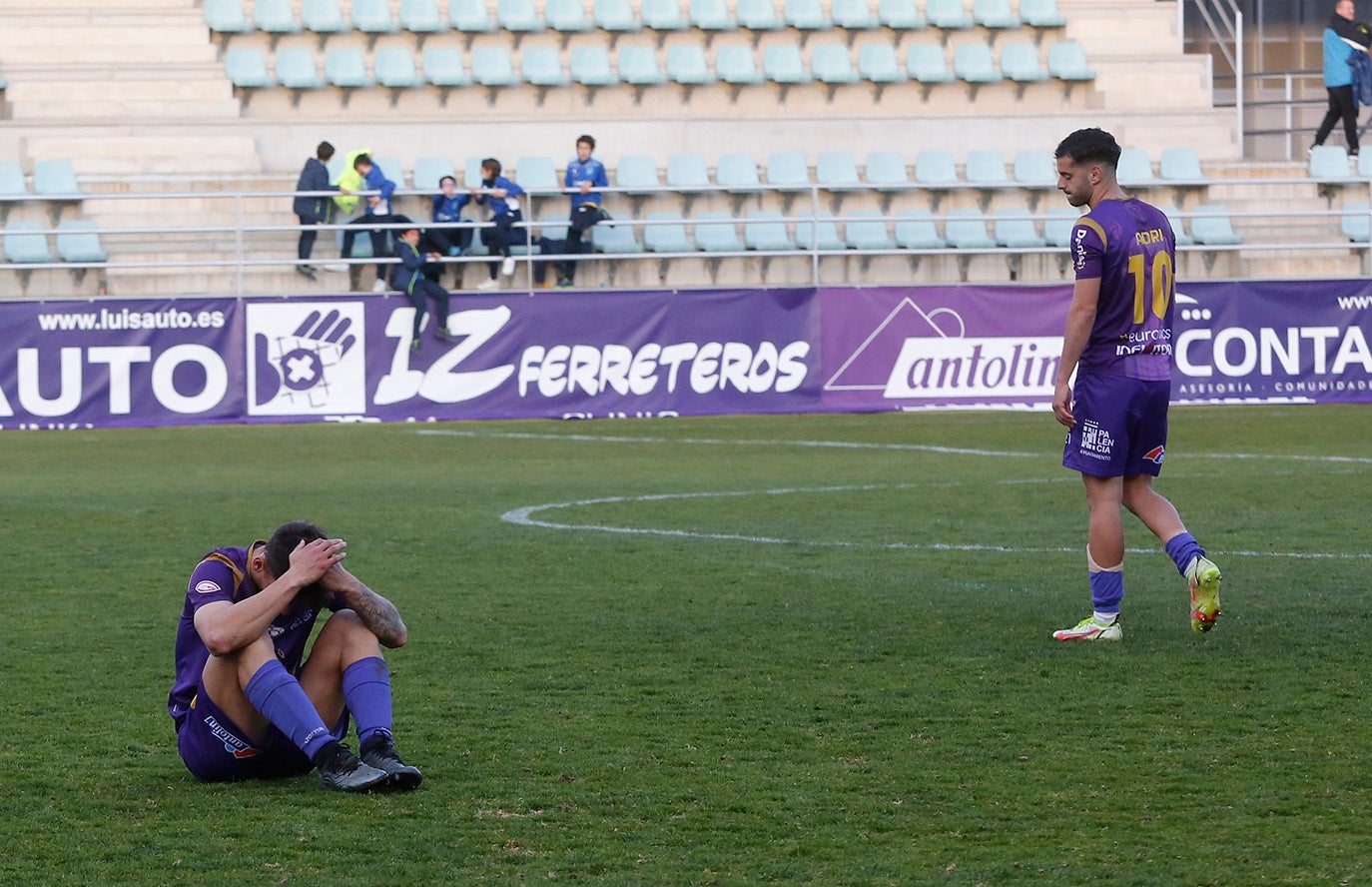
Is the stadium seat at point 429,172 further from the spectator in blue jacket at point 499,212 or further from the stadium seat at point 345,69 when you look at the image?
the stadium seat at point 345,69

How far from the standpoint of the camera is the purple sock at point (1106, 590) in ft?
23.9

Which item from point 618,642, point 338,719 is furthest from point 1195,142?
point 338,719

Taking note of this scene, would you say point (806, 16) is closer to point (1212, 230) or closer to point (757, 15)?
point (757, 15)

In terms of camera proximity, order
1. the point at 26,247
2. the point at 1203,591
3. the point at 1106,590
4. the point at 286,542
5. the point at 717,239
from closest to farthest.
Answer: the point at 286,542 < the point at 1203,591 < the point at 1106,590 < the point at 26,247 < the point at 717,239

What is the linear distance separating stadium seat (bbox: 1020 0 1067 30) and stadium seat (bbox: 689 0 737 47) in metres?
3.79

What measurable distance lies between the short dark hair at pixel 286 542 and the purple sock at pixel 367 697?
1.11ft

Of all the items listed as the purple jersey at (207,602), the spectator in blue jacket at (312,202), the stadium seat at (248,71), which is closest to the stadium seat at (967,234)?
the spectator in blue jacket at (312,202)

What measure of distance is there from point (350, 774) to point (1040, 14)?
2302cm

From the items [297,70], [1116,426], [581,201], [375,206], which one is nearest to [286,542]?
[1116,426]

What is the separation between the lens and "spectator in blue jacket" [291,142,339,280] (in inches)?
841

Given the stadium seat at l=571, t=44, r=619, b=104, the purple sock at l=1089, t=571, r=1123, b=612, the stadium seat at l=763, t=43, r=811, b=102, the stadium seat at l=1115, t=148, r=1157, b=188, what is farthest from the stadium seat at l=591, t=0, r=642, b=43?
the purple sock at l=1089, t=571, r=1123, b=612

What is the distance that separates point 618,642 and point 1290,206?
18.4m

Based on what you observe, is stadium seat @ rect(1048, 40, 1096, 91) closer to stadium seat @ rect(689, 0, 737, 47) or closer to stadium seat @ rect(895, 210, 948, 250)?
stadium seat @ rect(895, 210, 948, 250)

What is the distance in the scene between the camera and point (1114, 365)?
7145 millimetres
